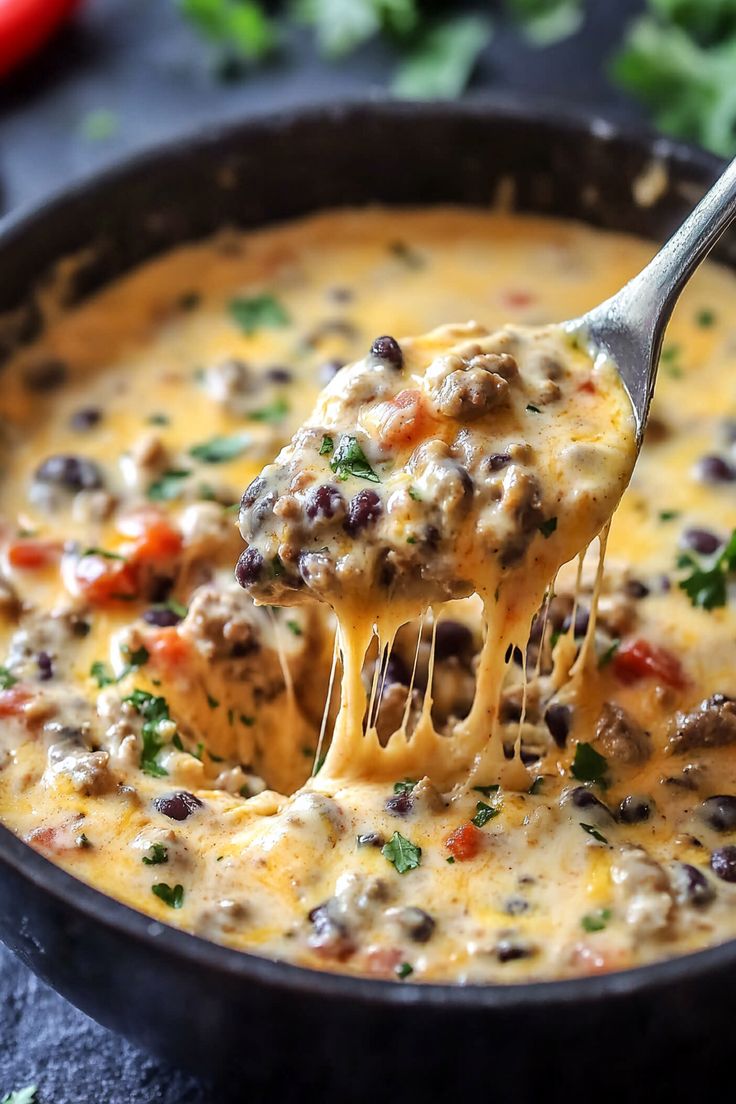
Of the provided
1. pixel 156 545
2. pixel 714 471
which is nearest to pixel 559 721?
pixel 714 471

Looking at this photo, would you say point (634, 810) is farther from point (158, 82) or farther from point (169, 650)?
point (158, 82)

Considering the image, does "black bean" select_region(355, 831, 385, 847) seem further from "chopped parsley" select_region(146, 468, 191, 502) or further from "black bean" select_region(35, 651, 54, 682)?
"chopped parsley" select_region(146, 468, 191, 502)

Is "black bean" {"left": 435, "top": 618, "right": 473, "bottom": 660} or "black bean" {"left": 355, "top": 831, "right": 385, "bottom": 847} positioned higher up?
"black bean" {"left": 355, "top": 831, "right": 385, "bottom": 847}

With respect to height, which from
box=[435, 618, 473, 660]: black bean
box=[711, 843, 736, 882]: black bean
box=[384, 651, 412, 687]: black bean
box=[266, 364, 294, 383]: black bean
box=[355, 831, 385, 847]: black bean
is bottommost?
box=[384, 651, 412, 687]: black bean

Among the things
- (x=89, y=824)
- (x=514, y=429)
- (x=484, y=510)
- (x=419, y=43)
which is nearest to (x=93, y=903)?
(x=89, y=824)

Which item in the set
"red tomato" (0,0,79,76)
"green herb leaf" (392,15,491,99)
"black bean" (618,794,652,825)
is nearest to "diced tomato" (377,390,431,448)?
"black bean" (618,794,652,825)

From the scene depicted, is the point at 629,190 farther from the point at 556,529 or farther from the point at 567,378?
the point at 556,529

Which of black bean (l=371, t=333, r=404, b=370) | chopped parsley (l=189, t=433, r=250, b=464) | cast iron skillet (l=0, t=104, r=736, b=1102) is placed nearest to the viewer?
cast iron skillet (l=0, t=104, r=736, b=1102)
